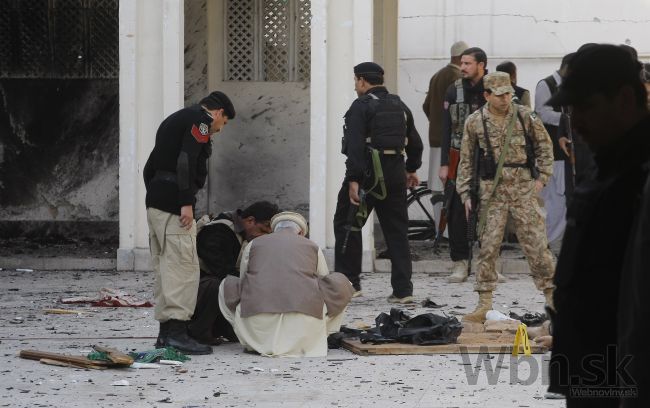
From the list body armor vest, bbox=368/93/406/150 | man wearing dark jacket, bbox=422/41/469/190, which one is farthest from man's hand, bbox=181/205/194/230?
man wearing dark jacket, bbox=422/41/469/190

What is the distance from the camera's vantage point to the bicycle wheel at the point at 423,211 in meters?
14.4

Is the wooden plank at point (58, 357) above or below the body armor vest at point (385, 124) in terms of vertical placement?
below

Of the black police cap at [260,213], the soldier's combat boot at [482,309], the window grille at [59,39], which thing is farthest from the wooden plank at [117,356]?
the window grille at [59,39]

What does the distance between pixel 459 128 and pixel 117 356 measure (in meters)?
4.84

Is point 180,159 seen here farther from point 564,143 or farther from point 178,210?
point 564,143

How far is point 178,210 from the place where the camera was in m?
8.65

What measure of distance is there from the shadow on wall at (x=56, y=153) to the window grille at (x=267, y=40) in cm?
144

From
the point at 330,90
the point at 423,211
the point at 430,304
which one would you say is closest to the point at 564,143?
the point at 330,90

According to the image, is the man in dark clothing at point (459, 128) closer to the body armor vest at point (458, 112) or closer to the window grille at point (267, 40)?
the body armor vest at point (458, 112)

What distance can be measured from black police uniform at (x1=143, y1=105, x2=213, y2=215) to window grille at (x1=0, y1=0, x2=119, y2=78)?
6.67 metres

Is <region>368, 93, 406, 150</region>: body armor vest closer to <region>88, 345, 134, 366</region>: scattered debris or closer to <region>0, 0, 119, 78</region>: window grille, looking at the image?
<region>88, 345, 134, 366</region>: scattered debris

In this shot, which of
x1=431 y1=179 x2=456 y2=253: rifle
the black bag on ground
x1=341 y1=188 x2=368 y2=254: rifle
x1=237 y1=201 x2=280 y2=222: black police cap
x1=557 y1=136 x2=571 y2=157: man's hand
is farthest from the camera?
x1=557 y1=136 x2=571 y2=157: man's hand

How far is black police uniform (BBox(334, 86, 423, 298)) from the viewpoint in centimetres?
1102

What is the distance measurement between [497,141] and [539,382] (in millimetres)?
2464
